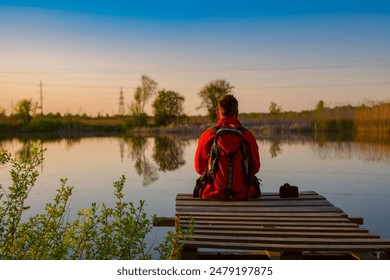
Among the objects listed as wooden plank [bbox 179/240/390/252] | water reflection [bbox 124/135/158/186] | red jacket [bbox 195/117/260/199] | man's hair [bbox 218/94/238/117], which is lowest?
water reflection [bbox 124/135/158/186]

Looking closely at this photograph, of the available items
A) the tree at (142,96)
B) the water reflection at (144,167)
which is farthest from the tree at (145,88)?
the water reflection at (144,167)

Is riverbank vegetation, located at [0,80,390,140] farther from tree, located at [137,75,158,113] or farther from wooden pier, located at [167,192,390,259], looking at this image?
wooden pier, located at [167,192,390,259]

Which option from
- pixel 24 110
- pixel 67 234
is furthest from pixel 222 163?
pixel 24 110

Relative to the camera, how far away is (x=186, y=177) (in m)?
12.3

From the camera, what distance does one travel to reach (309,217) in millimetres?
5102

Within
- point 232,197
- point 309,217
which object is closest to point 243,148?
point 232,197

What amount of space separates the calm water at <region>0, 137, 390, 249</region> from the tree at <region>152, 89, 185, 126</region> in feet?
78.7

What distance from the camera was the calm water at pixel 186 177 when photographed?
28.3 ft

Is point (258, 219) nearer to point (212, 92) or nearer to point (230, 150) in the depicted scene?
point (230, 150)

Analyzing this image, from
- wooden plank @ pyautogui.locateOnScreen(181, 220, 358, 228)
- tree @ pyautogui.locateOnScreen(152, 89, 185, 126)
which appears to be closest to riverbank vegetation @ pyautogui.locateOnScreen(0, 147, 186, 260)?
wooden plank @ pyautogui.locateOnScreen(181, 220, 358, 228)

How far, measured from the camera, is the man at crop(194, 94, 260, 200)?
5.61 meters

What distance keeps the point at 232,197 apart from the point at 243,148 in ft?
1.91

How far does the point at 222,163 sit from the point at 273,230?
4.28ft
